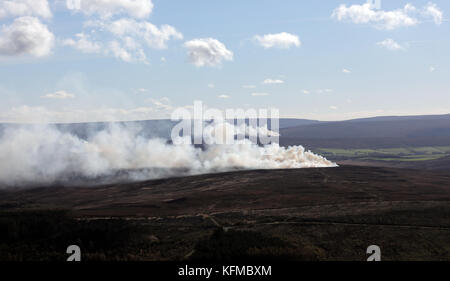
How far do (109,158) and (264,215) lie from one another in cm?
9177

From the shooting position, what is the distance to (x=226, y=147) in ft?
470

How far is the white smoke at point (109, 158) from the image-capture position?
119m

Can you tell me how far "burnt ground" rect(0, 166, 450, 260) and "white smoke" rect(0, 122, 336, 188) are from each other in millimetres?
18696

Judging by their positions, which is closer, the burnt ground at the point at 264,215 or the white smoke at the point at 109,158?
the burnt ground at the point at 264,215

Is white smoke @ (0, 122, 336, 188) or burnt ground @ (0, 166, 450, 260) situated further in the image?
white smoke @ (0, 122, 336, 188)

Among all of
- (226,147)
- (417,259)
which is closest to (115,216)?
(417,259)

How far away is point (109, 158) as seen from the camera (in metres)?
133

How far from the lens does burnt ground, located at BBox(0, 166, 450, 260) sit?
38.8 meters

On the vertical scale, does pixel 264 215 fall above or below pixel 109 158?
below

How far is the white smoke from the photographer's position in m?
119

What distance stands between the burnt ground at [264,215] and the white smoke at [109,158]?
18.7m
